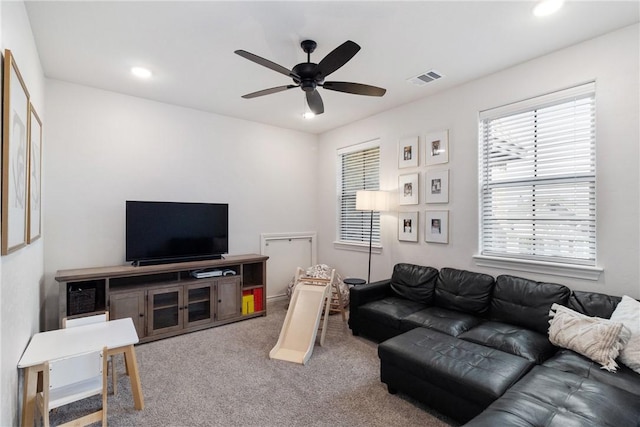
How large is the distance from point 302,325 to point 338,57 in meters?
2.59

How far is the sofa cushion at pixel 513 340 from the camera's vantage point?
2.34m

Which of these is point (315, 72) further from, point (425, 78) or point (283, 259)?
point (283, 259)

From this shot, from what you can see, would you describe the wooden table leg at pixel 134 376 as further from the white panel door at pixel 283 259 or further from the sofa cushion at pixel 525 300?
the sofa cushion at pixel 525 300

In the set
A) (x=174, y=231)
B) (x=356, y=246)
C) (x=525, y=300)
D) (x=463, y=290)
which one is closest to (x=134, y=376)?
(x=174, y=231)

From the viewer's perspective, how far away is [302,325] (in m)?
3.37

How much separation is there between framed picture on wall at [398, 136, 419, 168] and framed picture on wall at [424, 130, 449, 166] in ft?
0.47

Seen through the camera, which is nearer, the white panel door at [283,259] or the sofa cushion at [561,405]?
the sofa cushion at [561,405]

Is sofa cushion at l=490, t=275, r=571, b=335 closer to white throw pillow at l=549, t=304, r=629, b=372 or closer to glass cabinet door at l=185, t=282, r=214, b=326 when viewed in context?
white throw pillow at l=549, t=304, r=629, b=372

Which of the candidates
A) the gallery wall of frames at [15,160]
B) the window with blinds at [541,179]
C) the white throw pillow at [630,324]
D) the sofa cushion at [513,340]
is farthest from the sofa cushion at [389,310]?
the gallery wall of frames at [15,160]

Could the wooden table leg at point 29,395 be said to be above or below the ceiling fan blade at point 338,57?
below

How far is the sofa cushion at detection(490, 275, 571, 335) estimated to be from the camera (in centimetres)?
266

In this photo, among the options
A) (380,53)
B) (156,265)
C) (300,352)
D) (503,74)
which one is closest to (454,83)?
(503,74)

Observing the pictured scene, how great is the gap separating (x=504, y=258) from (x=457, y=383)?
1706mm

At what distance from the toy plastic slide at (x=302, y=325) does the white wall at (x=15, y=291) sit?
190 cm
